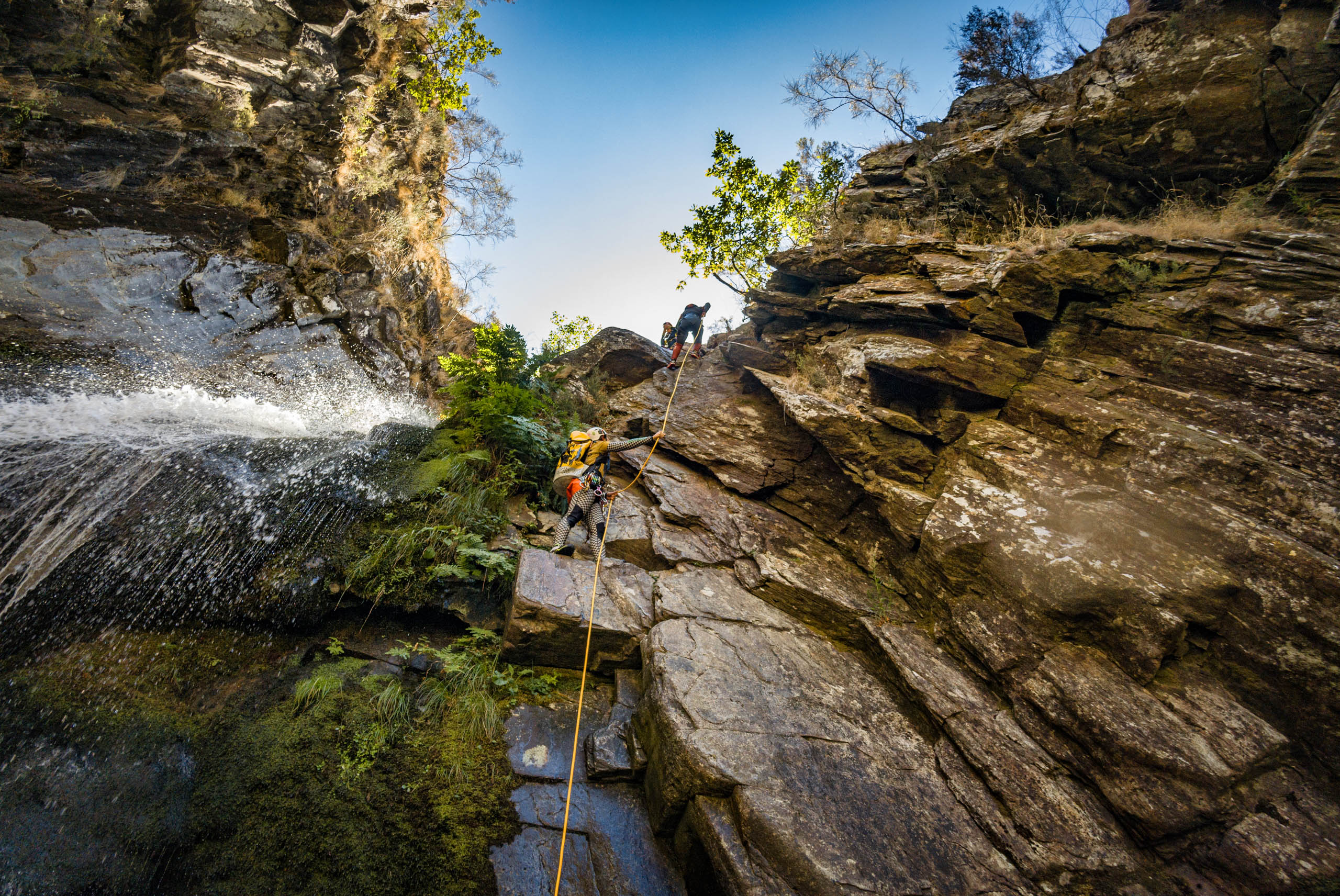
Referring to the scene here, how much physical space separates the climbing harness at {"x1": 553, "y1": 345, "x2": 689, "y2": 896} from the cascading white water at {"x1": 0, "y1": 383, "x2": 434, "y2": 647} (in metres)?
3.22

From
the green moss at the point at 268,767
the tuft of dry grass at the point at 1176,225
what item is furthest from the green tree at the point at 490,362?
the tuft of dry grass at the point at 1176,225

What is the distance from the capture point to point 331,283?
1049 cm

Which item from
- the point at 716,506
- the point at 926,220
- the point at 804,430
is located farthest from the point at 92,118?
the point at 926,220

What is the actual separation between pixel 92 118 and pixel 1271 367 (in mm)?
19724

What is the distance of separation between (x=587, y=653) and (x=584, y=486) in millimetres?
2434

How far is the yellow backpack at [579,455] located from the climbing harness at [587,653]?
42cm

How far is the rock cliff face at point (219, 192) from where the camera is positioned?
704 cm

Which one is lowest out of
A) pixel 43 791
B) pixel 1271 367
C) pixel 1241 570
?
pixel 43 791

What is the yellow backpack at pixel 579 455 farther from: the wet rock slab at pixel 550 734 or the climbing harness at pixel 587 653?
the wet rock slab at pixel 550 734

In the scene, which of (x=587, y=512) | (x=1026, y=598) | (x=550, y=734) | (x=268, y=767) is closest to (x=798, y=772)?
(x=550, y=734)

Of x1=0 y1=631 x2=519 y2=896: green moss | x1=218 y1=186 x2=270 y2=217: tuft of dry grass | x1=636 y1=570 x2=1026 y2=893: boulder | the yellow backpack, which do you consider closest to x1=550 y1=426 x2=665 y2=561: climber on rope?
the yellow backpack

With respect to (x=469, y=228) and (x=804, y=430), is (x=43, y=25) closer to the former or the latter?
(x=469, y=228)

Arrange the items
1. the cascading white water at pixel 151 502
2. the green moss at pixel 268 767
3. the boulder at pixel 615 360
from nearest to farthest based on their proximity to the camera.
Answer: the green moss at pixel 268 767, the cascading white water at pixel 151 502, the boulder at pixel 615 360

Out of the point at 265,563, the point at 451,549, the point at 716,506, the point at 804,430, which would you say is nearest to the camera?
the point at 265,563
